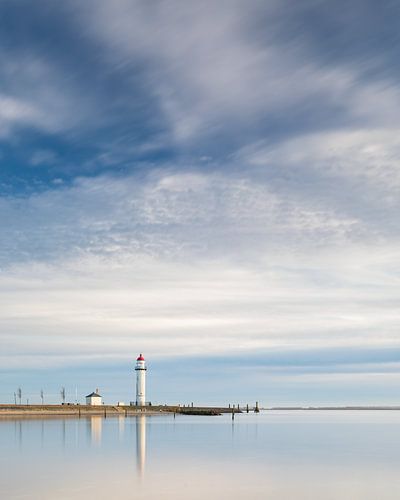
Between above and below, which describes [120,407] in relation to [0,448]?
below

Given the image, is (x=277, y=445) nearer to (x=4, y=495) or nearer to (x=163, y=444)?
(x=163, y=444)

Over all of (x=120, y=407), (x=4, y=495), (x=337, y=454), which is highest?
(x=4, y=495)

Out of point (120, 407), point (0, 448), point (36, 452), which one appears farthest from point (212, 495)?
point (120, 407)

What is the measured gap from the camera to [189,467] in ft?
115

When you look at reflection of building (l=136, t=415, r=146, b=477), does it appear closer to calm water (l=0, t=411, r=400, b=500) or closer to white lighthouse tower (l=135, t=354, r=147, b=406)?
calm water (l=0, t=411, r=400, b=500)

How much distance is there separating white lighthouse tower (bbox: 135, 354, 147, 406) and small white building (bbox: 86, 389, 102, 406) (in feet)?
24.2

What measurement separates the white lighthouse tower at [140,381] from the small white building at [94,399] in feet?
→ 24.2

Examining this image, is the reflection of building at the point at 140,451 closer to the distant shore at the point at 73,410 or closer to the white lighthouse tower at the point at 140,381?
the distant shore at the point at 73,410

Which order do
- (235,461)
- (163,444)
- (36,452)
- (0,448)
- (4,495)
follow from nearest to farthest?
(4,495) < (235,461) < (36,452) < (0,448) < (163,444)

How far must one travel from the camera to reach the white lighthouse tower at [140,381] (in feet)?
381

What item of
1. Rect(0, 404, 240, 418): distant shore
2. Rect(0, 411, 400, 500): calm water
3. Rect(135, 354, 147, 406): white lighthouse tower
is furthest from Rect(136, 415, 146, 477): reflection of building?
Rect(135, 354, 147, 406): white lighthouse tower

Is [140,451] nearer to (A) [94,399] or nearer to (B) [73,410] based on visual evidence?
(B) [73,410]

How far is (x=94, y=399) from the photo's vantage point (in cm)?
11475

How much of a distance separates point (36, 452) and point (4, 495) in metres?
17.3
